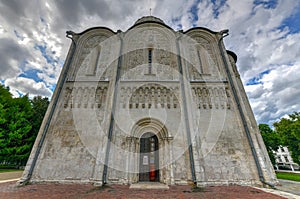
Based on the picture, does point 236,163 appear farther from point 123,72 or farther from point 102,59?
point 102,59

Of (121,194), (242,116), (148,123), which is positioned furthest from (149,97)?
(242,116)

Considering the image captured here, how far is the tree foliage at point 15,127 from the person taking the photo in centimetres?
1242

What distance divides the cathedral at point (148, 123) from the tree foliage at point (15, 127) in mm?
7804

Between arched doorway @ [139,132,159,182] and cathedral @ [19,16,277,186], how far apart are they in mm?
50

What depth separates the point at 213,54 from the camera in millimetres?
11508

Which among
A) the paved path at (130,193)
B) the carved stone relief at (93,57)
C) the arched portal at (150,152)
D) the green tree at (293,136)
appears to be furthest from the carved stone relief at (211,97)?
the green tree at (293,136)

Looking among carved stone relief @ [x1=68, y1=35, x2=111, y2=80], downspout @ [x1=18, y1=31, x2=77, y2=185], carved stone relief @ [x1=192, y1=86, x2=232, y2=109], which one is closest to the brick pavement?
downspout @ [x1=18, y1=31, x2=77, y2=185]

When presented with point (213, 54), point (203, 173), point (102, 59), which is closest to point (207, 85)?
point (213, 54)

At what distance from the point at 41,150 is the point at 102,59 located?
23.4 ft

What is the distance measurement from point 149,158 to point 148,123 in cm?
202

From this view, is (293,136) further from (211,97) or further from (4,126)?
(4,126)

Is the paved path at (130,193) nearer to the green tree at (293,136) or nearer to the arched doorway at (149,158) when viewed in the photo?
the arched doorway at (149,158)

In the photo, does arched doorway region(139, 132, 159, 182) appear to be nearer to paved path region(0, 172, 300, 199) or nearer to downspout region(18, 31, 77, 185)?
paved path region(0, 172, 300, 199)

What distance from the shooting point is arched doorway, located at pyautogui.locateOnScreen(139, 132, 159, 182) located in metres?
7.87
